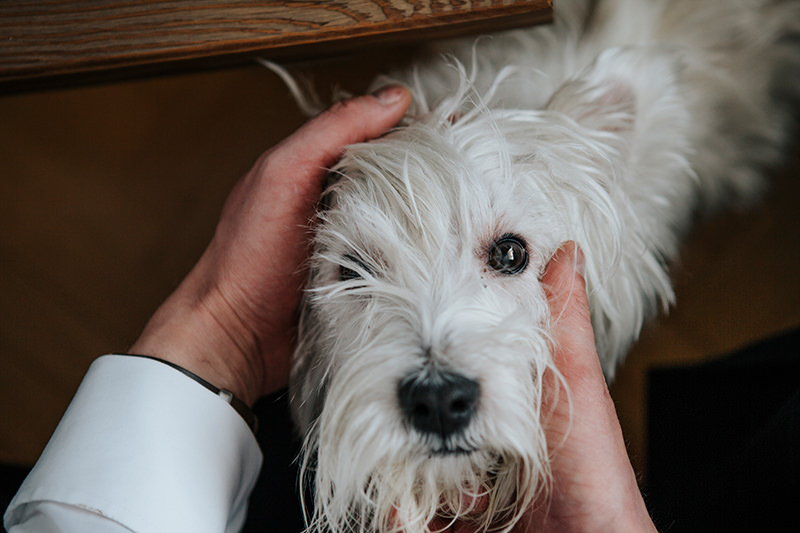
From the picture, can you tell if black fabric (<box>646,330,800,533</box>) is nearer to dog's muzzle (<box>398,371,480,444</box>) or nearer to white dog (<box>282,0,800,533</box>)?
white dog (<box>282,0,800,533</box>)

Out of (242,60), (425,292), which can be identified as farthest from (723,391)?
(242,60)

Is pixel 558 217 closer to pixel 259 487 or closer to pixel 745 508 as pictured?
pixel 745 508

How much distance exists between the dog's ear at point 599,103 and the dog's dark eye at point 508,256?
1.37ft

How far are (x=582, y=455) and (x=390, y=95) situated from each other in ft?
2.82

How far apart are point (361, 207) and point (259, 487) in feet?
2.75

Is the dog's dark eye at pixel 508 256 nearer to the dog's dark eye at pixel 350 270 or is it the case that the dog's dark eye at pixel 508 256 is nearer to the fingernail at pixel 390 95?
the dog's dark eye at pixel 350 270

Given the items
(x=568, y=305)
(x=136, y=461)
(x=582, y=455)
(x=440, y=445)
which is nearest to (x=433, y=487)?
(x=440, y=445)

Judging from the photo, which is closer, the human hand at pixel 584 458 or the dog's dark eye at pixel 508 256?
the human hand at pixel 584 458

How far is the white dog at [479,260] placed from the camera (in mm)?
978

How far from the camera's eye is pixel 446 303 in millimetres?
1072

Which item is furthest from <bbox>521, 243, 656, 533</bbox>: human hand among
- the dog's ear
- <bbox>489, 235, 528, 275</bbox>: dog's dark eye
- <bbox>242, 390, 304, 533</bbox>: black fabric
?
<bbox>242, 390, 304, 533</bbox>: black fabric

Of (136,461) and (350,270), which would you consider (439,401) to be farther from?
(136,461)

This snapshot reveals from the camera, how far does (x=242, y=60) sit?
1.42 metres

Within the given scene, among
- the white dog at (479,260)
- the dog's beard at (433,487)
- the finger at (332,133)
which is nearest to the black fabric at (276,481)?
the white dog at (479,260)
